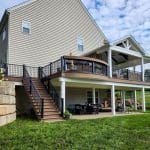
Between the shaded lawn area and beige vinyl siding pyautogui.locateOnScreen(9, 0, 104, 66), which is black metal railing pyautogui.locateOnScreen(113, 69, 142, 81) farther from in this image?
the shaded lawn area

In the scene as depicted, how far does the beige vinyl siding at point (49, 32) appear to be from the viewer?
20.3 m

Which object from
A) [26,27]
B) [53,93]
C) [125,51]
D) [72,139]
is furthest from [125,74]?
[72,139]

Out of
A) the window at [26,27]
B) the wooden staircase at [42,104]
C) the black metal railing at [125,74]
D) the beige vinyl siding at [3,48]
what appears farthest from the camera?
the black metal railing at [125,74]

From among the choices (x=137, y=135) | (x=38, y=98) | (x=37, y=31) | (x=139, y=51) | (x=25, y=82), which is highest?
(x=37, y=31)

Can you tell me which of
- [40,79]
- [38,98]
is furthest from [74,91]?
[38,98]

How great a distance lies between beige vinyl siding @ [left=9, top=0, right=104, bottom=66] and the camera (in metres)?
20.3

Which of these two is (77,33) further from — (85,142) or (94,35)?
(85,142)

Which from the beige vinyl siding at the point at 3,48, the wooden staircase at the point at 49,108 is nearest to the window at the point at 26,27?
the beige vinyl siding at the point at 3,48

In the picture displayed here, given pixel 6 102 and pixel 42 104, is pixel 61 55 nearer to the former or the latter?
pixel 42 104

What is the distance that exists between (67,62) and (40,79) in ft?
10.4

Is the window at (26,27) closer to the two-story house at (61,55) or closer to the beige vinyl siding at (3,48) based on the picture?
the two-story house at (61,55)

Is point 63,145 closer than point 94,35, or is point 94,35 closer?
point 63,145

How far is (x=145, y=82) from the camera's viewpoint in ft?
76.2

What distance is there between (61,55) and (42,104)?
30.9 ft
